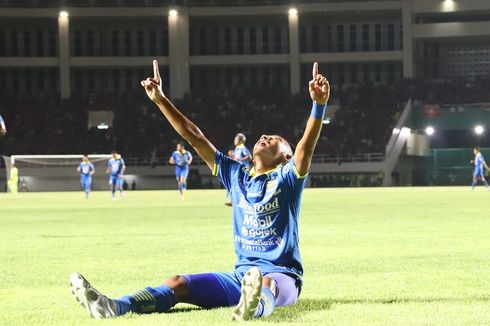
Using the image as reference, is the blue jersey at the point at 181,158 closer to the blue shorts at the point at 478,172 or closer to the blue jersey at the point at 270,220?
the blue shorts at the point at 478,172


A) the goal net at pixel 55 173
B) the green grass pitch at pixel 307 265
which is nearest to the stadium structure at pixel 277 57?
the goal net at pixel 55 173

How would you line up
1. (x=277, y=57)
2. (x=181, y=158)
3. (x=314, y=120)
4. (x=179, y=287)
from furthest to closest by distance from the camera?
(x=277, y=57) → (x=181, y=158) → (x=179, y=287) → (x=314, y=120)

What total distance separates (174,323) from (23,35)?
73.8 meters

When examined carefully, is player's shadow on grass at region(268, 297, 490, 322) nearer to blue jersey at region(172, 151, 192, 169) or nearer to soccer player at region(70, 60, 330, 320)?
soccer player at region(70, 60, 330, 320)

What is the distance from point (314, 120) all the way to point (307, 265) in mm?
4849

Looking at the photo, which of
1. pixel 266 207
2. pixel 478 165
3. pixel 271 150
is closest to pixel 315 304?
pixel 266 207

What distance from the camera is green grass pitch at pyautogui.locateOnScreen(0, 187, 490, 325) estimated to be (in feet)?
23.3

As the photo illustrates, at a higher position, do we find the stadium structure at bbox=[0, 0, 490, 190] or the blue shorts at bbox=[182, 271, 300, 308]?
the stadium structure at bbox=[0, 0, 490, 190]

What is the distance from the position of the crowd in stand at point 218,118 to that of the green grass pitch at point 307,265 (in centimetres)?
4556

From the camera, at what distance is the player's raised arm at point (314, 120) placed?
686 cm

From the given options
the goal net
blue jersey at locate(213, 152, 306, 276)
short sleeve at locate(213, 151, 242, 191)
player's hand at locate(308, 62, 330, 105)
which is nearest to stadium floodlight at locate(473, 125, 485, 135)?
the goal net

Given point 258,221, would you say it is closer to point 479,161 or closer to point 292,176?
point 292,176

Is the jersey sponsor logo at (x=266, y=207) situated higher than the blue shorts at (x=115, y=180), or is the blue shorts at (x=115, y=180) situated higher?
the jersey sponsor logo at (x=266, y=207)

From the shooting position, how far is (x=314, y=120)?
6980 millimetres
